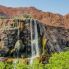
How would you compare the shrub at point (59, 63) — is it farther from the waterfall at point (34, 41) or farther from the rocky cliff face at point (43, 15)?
the rocky cliff face at point (43, 15)

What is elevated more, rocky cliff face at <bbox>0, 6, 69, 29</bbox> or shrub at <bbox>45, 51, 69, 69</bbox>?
rocky cliff face at <bbox>0, 6, 69, 29</bbox>

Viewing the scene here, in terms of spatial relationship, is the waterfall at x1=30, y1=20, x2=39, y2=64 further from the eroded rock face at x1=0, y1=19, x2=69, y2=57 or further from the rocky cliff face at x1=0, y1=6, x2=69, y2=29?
the rocky cliff face at x1=0, y1=6, x2=69, y2=29

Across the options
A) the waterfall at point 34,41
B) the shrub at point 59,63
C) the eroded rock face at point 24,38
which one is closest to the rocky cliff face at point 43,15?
the eroded rock face at point 24,38

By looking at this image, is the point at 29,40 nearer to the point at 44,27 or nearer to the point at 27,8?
the point at 44,27

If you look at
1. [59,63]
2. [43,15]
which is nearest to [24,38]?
[59,63]

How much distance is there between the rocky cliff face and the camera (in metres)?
109

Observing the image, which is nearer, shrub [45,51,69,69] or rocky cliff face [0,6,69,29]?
shrub [45,51,69,69]

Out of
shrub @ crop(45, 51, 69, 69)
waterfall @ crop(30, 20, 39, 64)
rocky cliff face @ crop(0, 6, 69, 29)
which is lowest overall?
shrub @ crop(45, 51, 69, 69)

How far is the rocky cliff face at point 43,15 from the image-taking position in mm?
109375

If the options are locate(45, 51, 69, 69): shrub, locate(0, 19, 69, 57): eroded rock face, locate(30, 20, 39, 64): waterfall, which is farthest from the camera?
locate(30, 20, 39, 64): waterfall

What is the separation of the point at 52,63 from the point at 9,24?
23812mm

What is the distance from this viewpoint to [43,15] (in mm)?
111438

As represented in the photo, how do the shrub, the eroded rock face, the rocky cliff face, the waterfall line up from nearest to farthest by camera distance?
the shrub
the eroded rock face
the waterfall
the rocky cliff face

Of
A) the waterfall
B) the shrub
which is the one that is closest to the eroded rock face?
the waterfall
